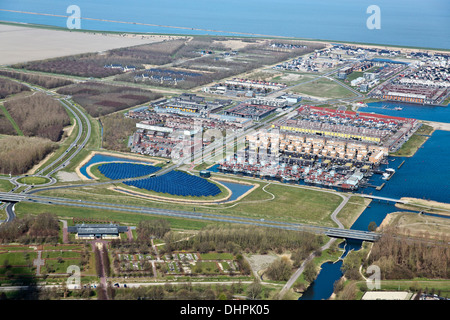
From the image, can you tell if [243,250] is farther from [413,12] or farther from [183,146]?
[413,12]

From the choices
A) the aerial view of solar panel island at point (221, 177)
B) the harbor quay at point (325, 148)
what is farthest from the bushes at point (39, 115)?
the harbor quay at point (325, 148)

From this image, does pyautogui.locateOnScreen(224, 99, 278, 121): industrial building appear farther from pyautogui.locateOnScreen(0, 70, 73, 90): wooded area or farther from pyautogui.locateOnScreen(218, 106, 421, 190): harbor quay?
pyautogui.locateOnScreen(0, 70, 73, 90): wooded area

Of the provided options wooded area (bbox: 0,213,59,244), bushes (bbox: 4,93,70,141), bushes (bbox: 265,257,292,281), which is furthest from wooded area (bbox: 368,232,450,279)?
bushes (bbox: 4,93,70,141)

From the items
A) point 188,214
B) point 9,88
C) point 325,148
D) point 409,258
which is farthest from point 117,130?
point 409,258

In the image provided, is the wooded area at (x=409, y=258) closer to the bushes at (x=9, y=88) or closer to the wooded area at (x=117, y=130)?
the wooded area at (x=117, y=130)
